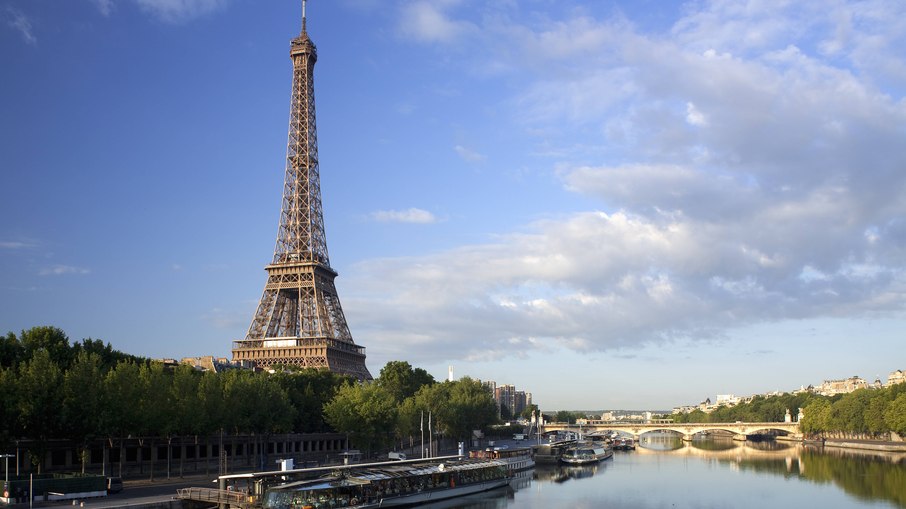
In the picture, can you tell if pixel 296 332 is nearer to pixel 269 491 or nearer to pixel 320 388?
pixel 320 388

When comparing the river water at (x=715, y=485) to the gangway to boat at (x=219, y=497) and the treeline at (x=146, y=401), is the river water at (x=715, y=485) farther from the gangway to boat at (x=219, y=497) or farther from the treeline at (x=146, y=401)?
the gangway to boat at (x=219, y=497)

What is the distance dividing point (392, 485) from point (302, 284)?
69228 mm

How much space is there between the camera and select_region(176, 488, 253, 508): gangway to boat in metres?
46.0

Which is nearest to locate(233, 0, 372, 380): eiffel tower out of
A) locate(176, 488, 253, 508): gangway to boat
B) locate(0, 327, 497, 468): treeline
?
locate(0, 327, 497, 468): treeline

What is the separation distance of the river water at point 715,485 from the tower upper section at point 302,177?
48921 millimetres

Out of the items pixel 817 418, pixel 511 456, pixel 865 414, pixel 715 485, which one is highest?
pixel 865 414

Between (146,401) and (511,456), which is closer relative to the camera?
(146,401)

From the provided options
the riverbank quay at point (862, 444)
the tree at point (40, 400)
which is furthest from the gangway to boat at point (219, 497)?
the riverbank quay at point (862, 444)

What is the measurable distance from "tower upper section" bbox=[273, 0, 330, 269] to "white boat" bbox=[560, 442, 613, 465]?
45.9 metres

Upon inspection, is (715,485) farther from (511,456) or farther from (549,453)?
(549,453)

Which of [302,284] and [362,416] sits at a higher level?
[302,284]

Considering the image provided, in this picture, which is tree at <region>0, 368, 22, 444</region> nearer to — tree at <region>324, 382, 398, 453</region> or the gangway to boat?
the gangway to boat

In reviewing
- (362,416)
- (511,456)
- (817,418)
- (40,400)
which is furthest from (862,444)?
(40,400)

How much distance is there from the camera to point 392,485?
57344mm
